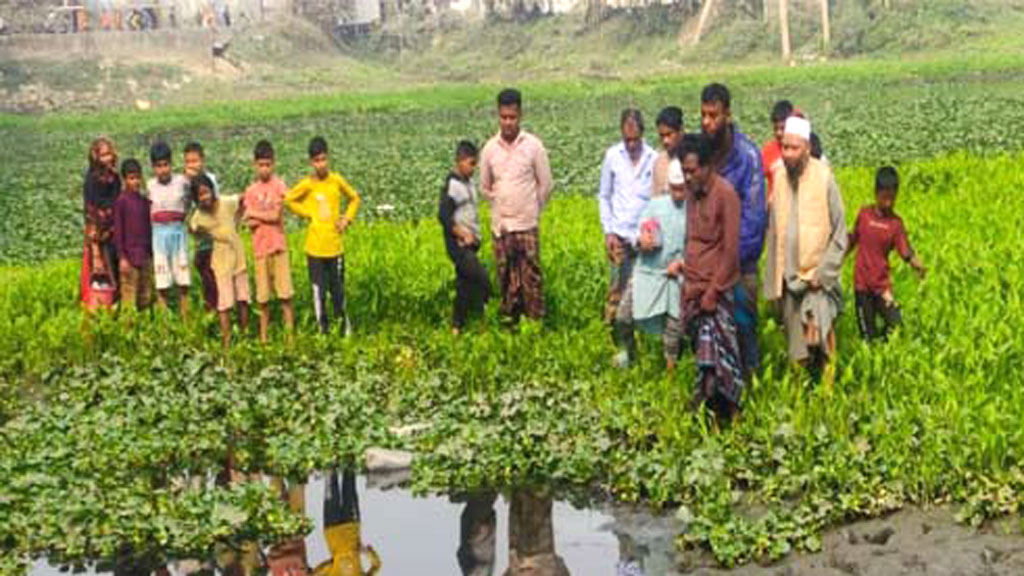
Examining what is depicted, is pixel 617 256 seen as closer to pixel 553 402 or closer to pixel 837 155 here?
pixel 553 402

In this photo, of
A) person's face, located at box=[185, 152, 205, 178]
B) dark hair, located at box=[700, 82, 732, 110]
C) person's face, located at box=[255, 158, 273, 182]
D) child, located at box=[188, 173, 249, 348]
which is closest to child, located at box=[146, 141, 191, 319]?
person's face, located at box=[185, 152, 205, 178]

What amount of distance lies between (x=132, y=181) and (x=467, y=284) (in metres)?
2.71

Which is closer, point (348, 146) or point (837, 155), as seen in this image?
point (837, 155)

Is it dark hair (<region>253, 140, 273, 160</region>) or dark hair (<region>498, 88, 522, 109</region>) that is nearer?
dark hair (<region>498, 88, 522, 109</region>)

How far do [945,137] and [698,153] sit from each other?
2019 centimetres

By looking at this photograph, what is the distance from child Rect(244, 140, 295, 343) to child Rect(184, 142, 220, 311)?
35 centimetres

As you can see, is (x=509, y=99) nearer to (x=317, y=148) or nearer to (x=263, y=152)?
(x=317, y=148)

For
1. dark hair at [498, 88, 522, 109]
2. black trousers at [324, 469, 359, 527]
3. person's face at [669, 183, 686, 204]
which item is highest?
dark hair at [498, 88, 522, 109]

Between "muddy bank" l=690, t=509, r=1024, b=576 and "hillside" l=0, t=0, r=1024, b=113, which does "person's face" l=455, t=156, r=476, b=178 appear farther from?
"hillside" l=0, t=0, r=1024, b=113

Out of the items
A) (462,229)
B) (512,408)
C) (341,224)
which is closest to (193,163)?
(341,224)

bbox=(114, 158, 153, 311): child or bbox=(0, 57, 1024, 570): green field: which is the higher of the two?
bbox=(114, 158, 153, 311): child

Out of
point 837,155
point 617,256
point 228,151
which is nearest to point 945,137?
point 837,155

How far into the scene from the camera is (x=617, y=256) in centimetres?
1060

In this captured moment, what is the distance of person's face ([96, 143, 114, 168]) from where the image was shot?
12.2 m
